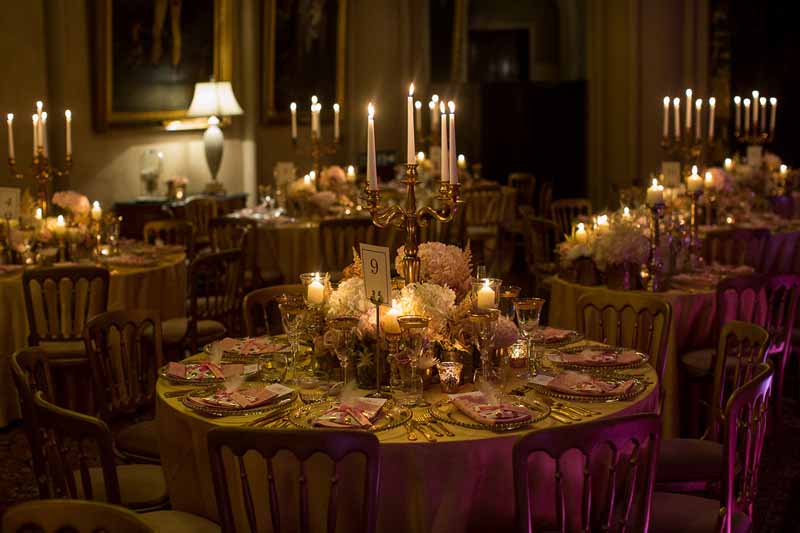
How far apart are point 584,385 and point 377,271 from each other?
30.0 inches

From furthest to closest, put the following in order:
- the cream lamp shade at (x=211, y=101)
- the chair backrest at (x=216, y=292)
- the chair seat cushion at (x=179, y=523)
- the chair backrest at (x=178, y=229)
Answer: the cream lamp shade at (x=211, y=101), the chair backrest at (x=178, y=229), the chair backrest at (x=216, y=292), the chair seat cushion at (x=179, y=523)

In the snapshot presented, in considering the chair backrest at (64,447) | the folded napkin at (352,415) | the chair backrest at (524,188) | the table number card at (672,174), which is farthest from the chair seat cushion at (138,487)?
Answer: the chair backrest at (524,188)

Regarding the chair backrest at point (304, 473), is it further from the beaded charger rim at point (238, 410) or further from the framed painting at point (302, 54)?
the framed painting at point (302, 54)

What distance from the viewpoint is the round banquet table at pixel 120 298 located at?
561 centimetres

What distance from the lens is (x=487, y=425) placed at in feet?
9.71

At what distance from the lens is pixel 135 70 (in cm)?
936

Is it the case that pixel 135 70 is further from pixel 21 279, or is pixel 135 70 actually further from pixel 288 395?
pixel 288 395

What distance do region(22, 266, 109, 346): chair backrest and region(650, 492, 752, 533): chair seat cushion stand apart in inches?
124

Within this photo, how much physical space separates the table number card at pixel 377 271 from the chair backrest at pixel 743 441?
1041mm

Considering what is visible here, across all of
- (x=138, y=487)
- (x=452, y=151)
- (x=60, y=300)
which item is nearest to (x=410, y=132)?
(x=452, y=151)

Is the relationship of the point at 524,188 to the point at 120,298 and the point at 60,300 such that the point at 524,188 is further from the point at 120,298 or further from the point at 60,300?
the point at 60,300

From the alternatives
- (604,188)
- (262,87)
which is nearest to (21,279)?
(262,87)

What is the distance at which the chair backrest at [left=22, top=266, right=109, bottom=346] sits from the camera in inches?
207

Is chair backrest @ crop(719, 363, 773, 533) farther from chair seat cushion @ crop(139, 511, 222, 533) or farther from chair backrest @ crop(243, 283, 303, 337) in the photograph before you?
chair backrest @ crop(243, 283, 303, 337)
